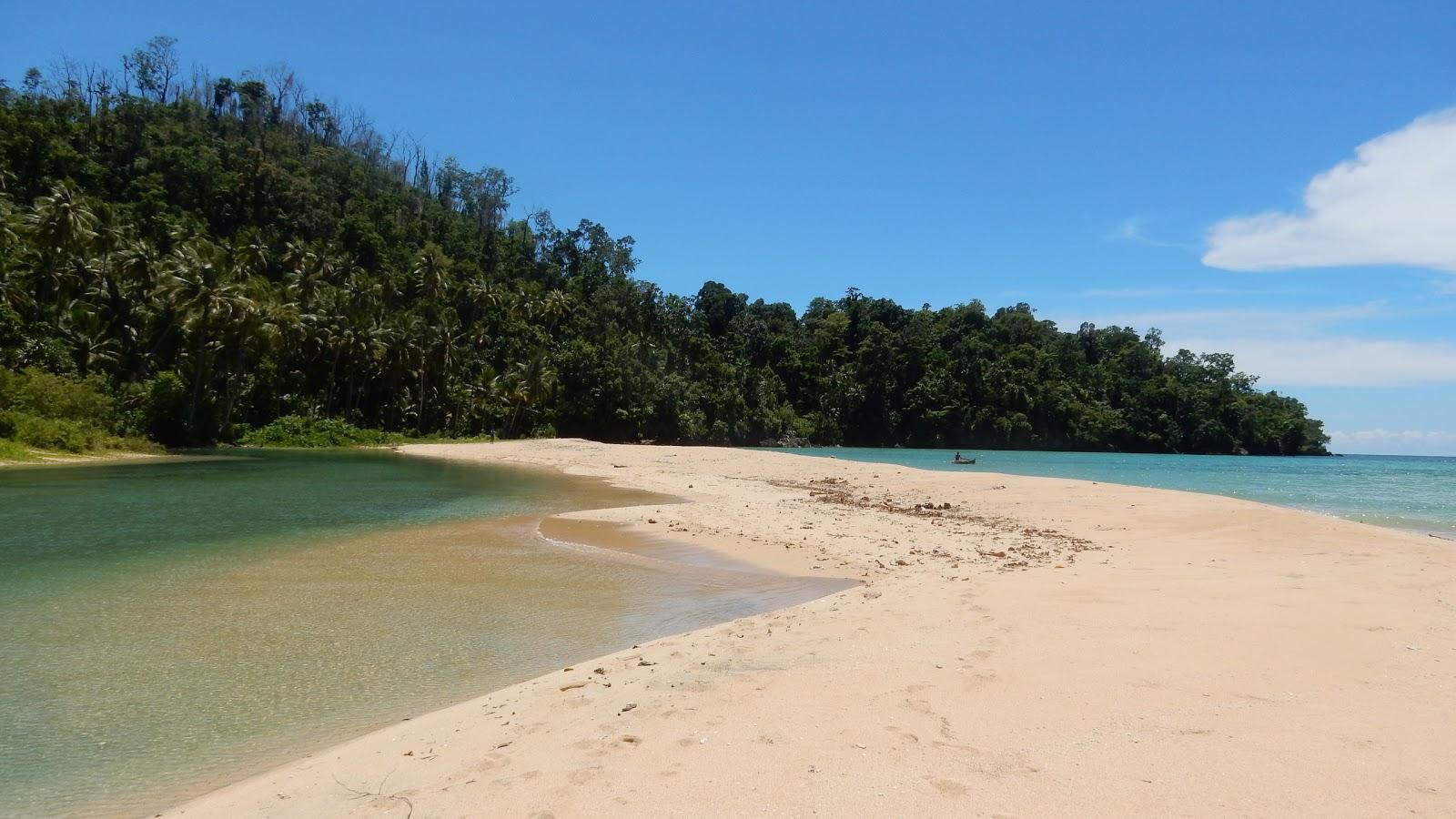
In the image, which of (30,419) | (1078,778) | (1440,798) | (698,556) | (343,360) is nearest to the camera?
(1440,798)

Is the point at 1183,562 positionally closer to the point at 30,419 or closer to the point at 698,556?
the point at 698,556

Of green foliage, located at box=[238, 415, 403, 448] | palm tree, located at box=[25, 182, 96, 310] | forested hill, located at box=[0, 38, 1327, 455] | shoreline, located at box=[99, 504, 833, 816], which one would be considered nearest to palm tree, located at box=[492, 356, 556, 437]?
forested hill, located at box=[0, 38, 1327, 455]

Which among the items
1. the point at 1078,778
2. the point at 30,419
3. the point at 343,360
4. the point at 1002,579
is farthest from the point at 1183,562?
the point at 343,360

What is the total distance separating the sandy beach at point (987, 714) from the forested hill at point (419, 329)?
4205 centimetres

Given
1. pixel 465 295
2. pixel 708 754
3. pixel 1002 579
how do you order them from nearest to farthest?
1. pixel 708 754
2. pixel 1002 579
3. pixel 465 295

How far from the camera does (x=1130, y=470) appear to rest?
147 ft

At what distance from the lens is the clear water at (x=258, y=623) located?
5488 millimetres

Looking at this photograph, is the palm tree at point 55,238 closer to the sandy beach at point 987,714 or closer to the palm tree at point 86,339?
the palm tree at point 86,339

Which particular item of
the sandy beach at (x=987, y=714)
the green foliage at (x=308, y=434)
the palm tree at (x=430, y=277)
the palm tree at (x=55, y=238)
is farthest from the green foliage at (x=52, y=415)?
the sandy beach at (x=987, y=714)

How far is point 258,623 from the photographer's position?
8930mm

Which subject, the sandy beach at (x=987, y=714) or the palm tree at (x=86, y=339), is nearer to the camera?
the sandy beach at (x=987, y=714)

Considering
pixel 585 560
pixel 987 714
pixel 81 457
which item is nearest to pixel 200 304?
pixel 81 457

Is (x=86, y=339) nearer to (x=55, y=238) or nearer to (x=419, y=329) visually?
(x=55, y=238)

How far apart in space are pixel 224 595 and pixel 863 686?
8966 millimetres
